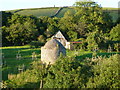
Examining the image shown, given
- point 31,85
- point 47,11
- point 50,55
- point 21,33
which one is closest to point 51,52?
point 50,55

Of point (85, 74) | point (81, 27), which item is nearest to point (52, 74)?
point (85, 74)

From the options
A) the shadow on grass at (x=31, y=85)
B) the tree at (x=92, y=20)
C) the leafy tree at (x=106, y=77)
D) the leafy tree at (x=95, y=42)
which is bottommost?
the shadow on grass at (x=31, y=85)

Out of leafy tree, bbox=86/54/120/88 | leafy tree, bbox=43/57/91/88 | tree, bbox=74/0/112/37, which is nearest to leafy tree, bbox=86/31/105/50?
tree, bbox=74/0/112/37

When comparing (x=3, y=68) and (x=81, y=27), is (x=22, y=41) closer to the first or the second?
(x=81, y=27)

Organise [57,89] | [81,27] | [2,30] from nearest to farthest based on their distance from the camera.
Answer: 1. [57,89]
2. [2,30]
3. [81,27]

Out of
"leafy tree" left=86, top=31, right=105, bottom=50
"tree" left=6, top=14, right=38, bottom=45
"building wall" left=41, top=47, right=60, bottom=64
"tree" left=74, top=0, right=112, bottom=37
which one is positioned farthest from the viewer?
"tree" left=74, top=0, right=112, bottom=37

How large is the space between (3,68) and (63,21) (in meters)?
31.4

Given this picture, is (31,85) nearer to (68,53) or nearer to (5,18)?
(68,53)

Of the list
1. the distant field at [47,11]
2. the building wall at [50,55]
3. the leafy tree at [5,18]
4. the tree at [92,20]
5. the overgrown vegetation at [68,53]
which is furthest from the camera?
the distant field at [47,11]

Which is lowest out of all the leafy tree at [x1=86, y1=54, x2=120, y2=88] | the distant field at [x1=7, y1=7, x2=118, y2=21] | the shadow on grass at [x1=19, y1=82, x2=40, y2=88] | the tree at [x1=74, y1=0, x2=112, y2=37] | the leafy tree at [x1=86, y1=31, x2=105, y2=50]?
the shadow on grass at [x1=19, y1=82, x2=40, y2=88]

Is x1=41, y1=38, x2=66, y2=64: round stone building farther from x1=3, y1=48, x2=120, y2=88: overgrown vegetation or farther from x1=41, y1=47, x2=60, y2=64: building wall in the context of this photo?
x1=3, y1=48, x2=120, y2=88: overgrown vegetation

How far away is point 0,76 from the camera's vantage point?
62.8 feet

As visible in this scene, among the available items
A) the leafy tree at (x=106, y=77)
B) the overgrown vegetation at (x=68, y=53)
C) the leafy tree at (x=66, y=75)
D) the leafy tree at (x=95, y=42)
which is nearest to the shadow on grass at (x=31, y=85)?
the overgrown vegetation at (x=68, y=53)

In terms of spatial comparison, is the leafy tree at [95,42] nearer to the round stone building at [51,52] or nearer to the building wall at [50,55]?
the round stone building at [51,52]
